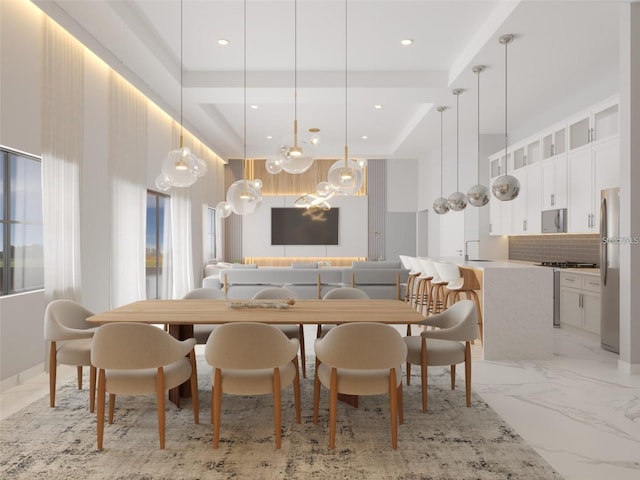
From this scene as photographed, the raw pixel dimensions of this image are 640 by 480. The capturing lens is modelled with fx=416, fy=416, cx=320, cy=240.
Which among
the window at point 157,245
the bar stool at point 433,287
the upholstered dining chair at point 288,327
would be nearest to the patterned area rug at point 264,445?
the upholstered dining chair at point 288,327

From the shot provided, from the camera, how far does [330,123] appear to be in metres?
8.30

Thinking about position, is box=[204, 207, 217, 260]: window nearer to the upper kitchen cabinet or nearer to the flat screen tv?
the flat screen tv

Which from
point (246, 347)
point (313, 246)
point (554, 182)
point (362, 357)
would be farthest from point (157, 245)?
point (554, 182)

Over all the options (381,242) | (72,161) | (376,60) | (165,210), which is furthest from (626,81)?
(381,242)

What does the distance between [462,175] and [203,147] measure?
5.47 meters

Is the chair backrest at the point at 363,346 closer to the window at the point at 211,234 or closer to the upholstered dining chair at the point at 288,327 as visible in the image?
the upholstered dining chair at the point at 288,327

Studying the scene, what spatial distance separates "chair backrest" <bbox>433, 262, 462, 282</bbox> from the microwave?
1.86 meters

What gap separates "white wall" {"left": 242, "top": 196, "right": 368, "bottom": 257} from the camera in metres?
10.9

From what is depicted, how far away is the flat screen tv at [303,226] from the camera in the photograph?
35.9ft

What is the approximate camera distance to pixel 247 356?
2.37 m

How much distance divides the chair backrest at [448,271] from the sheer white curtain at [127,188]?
3.99 meters

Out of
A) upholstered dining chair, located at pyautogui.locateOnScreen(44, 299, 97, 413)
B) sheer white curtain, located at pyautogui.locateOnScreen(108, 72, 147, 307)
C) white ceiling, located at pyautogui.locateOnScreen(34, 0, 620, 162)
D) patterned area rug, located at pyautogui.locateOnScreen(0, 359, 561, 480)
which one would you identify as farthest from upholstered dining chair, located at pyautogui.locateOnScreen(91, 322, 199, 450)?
white ceiling, located at pyautogui.locateOnScreen(34, 0, 620, 162)

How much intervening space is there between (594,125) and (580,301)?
6.98ft

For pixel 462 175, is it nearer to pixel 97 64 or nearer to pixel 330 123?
pixel 330 123
